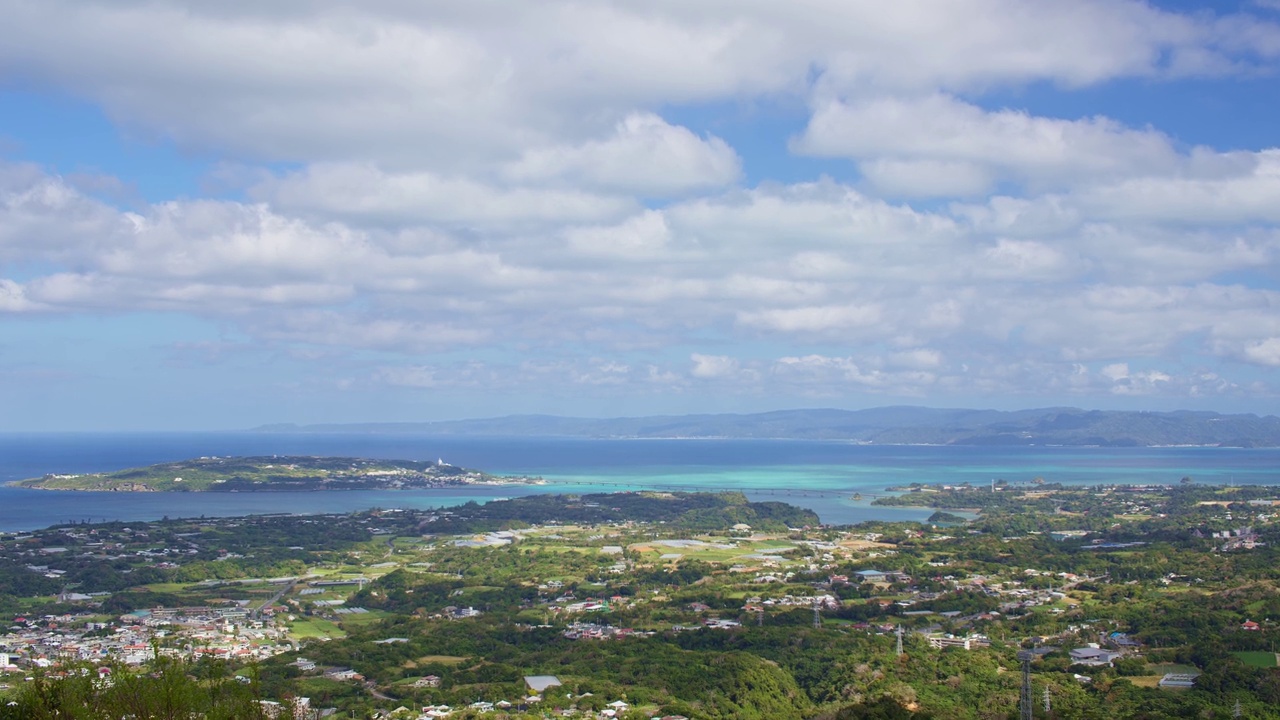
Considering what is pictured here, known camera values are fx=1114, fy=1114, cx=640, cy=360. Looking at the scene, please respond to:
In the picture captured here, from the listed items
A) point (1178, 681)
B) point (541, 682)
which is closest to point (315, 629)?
point (541, 682)

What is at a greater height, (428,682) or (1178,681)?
(1178,681)

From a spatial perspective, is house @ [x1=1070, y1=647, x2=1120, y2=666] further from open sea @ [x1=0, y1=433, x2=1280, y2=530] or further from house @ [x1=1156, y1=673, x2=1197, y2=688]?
open sea @ [x1=0, y1=433, x2=1280, y2=530]

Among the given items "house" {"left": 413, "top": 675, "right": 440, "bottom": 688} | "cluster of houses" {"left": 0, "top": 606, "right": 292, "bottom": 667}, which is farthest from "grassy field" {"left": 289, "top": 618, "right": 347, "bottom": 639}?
"house" {"left": 413, "top": 675, "right": 440, "bottom": 688}

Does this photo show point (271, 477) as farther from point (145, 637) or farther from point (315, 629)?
point (145, 637)

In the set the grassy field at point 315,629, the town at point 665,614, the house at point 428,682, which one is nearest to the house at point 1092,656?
the town at point 665,614

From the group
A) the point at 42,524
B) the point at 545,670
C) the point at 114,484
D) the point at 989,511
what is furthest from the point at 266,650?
the point at 114,484

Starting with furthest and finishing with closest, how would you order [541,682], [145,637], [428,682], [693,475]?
[693,475] → [145,637] → [428,682] → [541,682]

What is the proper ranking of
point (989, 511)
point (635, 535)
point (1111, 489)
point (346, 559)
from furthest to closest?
point (1111, 489) < point (989, 511) < point (635, 535) < point (346, 559)

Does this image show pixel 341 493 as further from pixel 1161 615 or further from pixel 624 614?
pixel 1161 615
